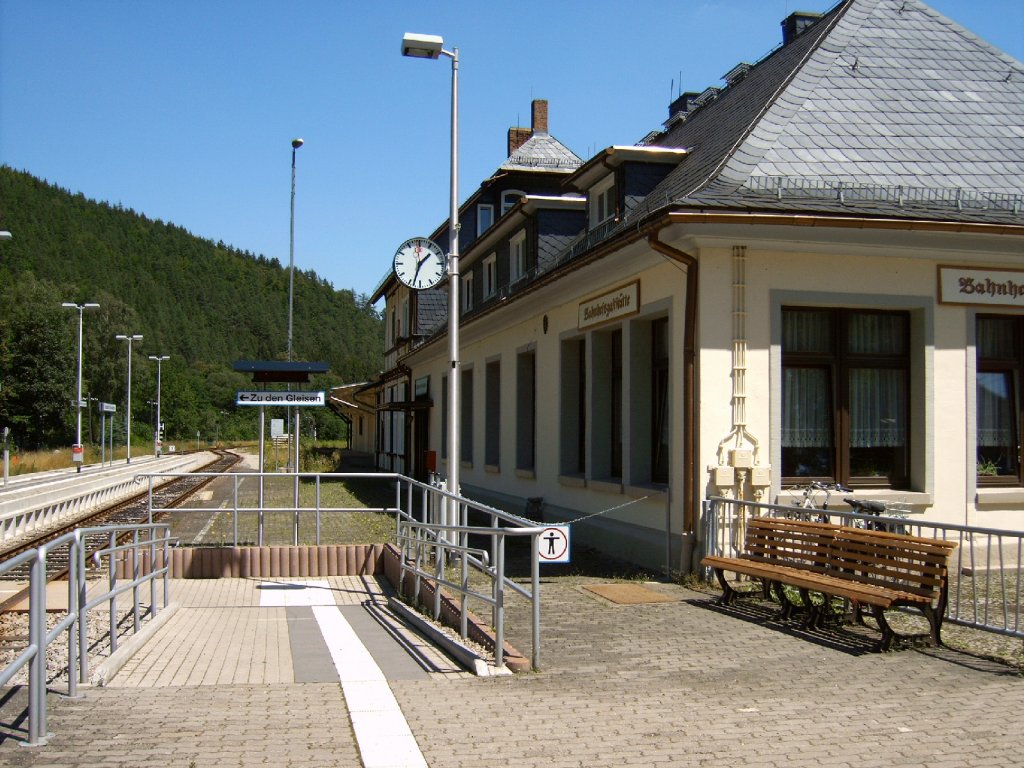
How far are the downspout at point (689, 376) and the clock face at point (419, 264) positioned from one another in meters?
3.61

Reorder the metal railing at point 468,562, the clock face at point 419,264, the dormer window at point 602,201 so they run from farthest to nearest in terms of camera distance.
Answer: the dormer window at point 602,201
the clock face at point 419,264
the metal railing at point 468,562

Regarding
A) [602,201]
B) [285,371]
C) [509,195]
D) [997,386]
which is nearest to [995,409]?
[997,386]

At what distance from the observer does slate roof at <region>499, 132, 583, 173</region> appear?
95.9ft

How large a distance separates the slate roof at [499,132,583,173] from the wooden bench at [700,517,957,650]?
795 inches

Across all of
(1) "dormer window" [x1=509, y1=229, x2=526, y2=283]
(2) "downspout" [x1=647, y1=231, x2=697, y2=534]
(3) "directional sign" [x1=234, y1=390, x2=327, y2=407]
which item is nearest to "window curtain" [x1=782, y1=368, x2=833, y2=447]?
(2) "downspout" [x1=647, y1=231, x2=697, y2=534]

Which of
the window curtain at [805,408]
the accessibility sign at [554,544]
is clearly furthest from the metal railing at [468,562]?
the window curtain at [805,408]

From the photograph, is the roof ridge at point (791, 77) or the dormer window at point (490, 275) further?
the dormer window at point (490, 275)

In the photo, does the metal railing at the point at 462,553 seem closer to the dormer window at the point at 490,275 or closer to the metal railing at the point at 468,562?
the metal railing at the point at 468,562

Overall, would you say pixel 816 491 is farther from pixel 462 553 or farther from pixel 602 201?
pixel 602 201

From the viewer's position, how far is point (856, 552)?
8.43 m

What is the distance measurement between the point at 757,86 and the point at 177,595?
38.1ft

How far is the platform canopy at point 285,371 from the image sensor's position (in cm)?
1625

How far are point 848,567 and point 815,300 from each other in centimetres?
435

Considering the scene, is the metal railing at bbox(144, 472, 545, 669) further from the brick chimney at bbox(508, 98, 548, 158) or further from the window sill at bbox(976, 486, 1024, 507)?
the brick chimney at bbox(508, 98, 548, 158)
